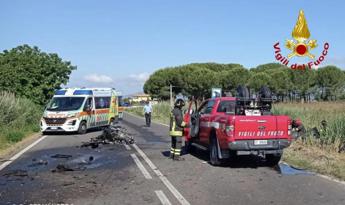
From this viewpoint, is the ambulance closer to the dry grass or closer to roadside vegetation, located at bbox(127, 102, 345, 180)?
roadside vegetation, located at bbox(127, 102, 345, 180)

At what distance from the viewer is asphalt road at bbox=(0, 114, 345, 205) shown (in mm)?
7512

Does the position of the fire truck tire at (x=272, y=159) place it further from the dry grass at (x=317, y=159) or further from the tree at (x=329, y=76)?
the tree at (x=329, y=76)

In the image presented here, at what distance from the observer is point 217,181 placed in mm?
9156

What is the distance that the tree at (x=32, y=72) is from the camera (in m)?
30.9

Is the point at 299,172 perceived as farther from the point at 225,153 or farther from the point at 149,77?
the point at 149,77

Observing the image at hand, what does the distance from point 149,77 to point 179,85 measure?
404 inches

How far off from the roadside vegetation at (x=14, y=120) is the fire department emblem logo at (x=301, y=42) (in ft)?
41.6

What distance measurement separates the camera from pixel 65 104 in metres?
22.8

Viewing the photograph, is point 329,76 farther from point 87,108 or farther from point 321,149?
point 321,149

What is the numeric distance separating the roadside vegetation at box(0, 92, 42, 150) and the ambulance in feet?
4.56

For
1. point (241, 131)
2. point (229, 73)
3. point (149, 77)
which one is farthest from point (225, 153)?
point (149, 77)

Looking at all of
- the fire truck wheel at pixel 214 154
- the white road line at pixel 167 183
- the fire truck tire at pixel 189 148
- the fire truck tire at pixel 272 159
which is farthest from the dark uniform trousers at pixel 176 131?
the fire truck tire at pixel 272 159

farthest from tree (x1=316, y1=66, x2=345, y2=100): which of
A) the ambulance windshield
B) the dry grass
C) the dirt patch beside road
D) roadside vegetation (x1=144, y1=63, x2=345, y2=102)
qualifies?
the dirt patch beside road

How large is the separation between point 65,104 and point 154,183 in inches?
587
